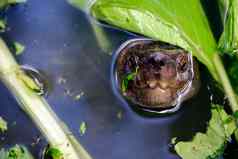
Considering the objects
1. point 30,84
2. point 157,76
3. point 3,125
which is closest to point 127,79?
point 157,76

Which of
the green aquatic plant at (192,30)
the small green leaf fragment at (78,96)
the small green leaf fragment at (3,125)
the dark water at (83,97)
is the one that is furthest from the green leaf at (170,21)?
the small green leaf fragment at (3,125)

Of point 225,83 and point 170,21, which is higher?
point 170,21

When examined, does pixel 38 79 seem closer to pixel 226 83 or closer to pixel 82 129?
pixel 82 129

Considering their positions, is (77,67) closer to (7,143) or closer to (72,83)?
(72,83)

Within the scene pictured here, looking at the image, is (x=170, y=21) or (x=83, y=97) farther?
(x=83, y=97)

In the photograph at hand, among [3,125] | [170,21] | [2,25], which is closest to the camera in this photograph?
[170,21]

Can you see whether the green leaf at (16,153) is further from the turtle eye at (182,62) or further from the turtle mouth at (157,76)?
the turtle eye at (182,62)

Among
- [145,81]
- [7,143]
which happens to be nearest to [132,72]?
[145,81]
